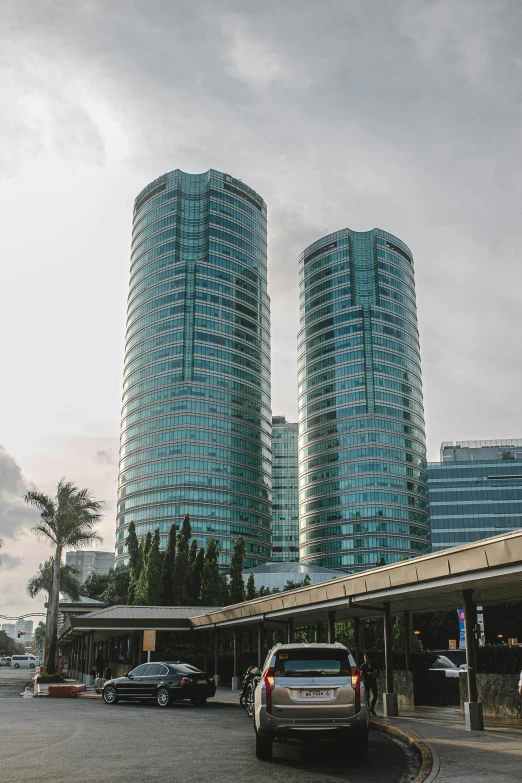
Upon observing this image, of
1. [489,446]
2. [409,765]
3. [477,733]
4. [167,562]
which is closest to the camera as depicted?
[409,765]

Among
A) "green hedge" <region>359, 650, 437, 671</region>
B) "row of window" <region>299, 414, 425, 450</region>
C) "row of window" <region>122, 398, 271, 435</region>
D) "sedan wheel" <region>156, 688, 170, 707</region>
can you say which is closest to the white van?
"row of window" <region>122, 398, 271, 435</region>

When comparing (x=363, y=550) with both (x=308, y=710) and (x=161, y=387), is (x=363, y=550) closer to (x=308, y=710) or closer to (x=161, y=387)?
(x=161, y=387)

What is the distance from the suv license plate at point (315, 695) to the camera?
12516 millimetres

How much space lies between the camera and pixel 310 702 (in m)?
12.5

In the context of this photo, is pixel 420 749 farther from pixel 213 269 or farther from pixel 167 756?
pixel 213 269

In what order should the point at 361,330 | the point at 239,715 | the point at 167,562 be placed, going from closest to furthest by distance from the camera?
the point at 239,715 < the point at 167,562 < the point at 361,330

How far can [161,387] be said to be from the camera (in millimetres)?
157875

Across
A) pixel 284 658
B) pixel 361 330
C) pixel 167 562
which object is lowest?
pixel 284 658

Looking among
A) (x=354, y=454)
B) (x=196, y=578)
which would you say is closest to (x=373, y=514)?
(x=354, y=454)

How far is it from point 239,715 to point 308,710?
1109 centimetres

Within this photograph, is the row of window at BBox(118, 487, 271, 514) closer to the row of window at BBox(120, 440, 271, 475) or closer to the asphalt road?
the row of window at BBox(120, 440, 271, 475)

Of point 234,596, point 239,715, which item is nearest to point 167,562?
point 234,596

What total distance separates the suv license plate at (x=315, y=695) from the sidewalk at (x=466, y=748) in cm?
196

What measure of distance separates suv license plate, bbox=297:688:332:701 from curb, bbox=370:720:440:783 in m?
1.82
